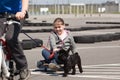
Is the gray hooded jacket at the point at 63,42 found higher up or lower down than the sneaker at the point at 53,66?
higher up

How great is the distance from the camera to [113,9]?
142 m

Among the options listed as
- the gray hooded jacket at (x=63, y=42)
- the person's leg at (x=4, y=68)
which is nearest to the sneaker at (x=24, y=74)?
the person's leg at (x=4, y=68)

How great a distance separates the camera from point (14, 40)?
595 centimetres

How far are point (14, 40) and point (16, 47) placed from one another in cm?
12

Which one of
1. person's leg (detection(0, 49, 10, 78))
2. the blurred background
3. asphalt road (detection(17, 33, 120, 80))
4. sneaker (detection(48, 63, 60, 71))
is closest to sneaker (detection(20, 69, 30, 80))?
person's leg (detection(0, 49, 10, 78))

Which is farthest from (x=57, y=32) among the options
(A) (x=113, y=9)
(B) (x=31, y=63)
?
(A) (x=113, y=9)

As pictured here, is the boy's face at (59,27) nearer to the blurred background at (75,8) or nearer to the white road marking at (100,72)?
the white road marking at (100,72)

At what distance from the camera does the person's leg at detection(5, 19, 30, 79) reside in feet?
19.2

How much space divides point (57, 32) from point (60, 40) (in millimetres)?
166

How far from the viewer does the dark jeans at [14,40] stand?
582cm

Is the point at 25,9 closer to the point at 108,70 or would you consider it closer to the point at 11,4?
the point at 11,4

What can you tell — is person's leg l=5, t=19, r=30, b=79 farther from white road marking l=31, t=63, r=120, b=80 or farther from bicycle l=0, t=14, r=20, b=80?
white road marking l=31, t=63, r=120, b=80

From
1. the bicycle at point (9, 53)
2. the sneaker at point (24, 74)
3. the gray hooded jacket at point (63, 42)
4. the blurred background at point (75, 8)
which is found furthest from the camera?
the blurred background at point (75, 8)

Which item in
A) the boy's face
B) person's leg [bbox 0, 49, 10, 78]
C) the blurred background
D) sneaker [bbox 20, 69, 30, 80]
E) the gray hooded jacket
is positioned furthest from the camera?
the blurred background
